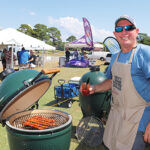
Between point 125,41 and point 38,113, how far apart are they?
177 centimetres

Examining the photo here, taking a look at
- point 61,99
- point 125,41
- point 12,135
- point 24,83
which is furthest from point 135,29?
point 61,99

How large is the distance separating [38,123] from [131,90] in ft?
4.50

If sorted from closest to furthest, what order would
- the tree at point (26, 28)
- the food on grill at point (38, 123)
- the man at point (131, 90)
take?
the man at point (131, 90) < the food on grill at point (38, 123) < the tree at point (26, 28)

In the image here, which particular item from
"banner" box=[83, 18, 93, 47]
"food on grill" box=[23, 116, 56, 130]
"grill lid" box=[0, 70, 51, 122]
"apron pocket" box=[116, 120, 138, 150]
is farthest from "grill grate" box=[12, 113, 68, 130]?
"banner" box=[83, 18, 93, 47]

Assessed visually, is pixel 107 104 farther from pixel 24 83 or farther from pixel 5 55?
pixel 5 55

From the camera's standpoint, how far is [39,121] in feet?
8.26

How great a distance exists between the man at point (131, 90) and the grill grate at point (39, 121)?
87 cm

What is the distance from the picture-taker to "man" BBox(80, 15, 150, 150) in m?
1.82

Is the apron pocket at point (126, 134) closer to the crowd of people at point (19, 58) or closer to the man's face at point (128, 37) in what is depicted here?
the man's face at point (128, 37)

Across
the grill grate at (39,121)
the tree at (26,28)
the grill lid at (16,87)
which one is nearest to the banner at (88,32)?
the grill grate at (39,121)

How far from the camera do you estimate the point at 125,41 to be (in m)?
1.91

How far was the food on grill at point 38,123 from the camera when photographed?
93.6 inches

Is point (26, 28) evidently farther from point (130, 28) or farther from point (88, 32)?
point (130, 28)

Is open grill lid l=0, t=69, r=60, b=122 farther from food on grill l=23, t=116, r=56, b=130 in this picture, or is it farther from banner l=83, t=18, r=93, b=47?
banner l=83, t=18, r=93, b=47
